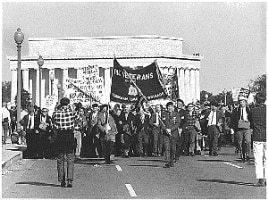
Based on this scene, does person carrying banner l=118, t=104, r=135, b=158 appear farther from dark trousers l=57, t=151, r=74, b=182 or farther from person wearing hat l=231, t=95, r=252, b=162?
dark trousers l=57, t=151, r=74, b=182

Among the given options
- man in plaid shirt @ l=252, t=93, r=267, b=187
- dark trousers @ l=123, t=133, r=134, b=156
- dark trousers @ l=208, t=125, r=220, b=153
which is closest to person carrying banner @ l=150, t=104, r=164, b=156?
dark trousers @ l=123, t=133, r=134, b=156

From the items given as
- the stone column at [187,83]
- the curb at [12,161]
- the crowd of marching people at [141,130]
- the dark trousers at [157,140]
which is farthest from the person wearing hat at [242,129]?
the stone column at [187,83]

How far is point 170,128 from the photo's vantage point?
15.9m

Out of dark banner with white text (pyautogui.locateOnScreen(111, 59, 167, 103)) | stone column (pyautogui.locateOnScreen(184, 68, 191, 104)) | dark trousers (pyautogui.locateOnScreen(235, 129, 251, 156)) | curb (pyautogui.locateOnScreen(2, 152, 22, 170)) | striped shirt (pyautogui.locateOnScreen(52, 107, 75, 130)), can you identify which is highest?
stone column (pyautogui.locateOnScreen(184, 68, 191, 104))

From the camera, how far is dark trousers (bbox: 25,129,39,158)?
18.6 meters

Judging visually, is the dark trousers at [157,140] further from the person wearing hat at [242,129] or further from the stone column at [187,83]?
the stone column at [187,83]

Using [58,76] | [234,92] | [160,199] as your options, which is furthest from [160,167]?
[58,76]

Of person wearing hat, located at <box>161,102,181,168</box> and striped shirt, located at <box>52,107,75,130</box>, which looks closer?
striped shirt, located at <box>52,107,75,130</box>

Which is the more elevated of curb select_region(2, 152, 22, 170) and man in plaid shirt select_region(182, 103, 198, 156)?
man in plaid shirt select_region(182, 103, 198, 156)

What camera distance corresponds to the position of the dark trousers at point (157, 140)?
19.9 meters

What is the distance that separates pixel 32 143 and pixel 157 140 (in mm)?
3645

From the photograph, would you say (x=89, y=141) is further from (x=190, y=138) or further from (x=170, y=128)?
(x=170, y=128)

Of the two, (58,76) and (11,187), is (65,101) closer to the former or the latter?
(11,187)

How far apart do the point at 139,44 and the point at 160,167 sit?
87.9 meters
